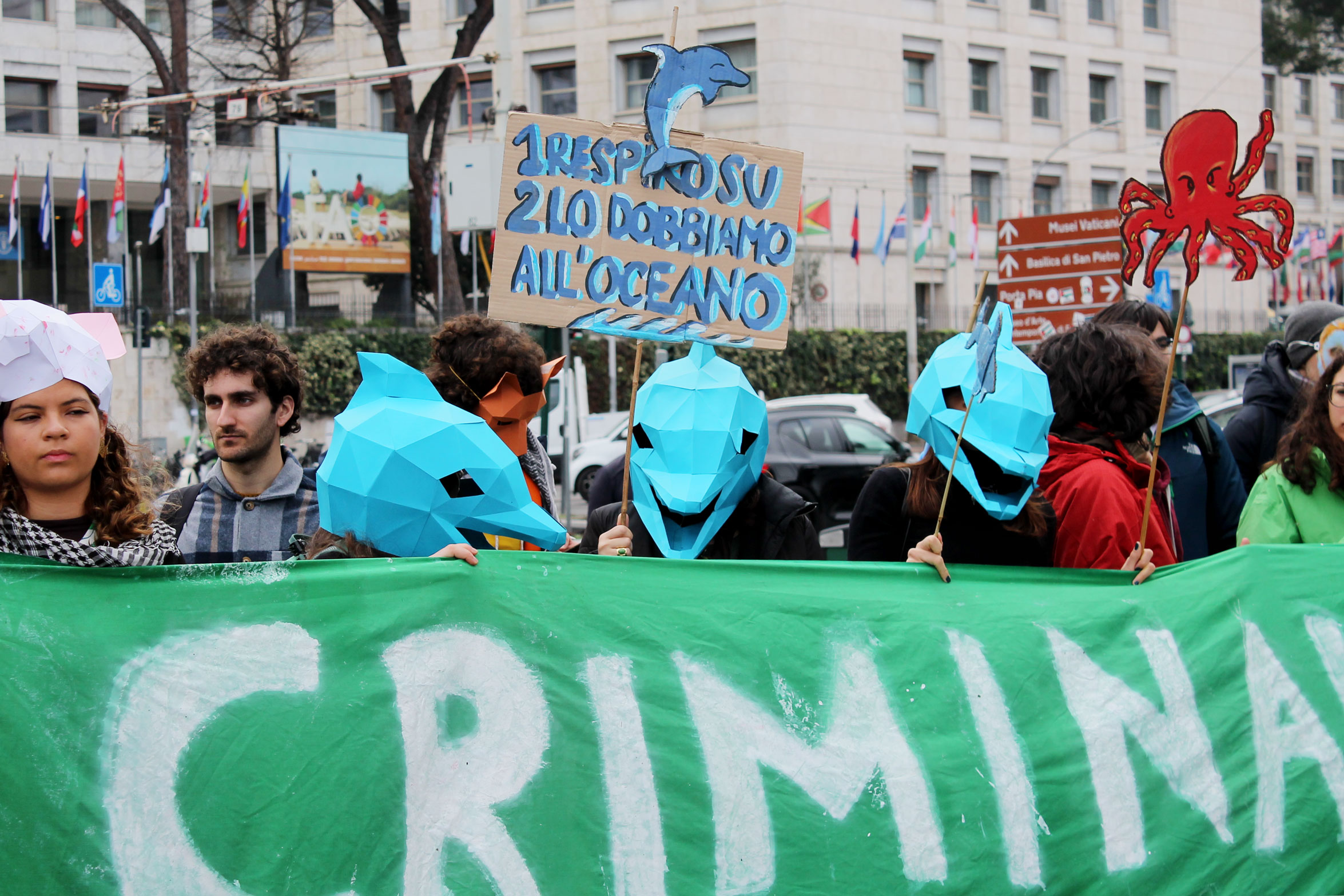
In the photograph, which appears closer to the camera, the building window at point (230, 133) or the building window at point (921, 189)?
the building window at point (230, 133)

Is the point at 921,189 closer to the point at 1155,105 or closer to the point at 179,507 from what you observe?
the point at 1155,105

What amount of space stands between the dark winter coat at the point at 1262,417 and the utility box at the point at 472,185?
829 cm

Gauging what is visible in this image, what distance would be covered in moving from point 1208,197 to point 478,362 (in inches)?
80.8

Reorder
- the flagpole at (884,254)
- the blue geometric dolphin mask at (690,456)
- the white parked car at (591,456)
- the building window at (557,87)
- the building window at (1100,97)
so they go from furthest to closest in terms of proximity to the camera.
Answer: the building window at (1100,97) → the building window at (557,87) → the flagpole at (884,254) → the white parked car at (591,456) → the blue geometric dolphin mask at (690,456)

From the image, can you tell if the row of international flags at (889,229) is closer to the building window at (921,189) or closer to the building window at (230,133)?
the building window at (921,189)

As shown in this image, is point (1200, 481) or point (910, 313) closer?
point (1200, 481)

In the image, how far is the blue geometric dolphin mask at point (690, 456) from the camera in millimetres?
3574

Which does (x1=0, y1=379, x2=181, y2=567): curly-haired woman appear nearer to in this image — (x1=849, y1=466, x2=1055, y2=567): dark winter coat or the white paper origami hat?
the white paper origami hat

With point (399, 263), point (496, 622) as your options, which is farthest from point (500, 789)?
point (399, 263)

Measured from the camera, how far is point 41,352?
2.92m

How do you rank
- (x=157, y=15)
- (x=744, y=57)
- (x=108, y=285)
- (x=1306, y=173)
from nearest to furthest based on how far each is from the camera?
(x=108, y=285)
(x=744, y=57)
(x=157, y=15)
(x=1306, y=173)

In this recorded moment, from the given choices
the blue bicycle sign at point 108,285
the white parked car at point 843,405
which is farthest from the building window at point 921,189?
the blue bicycle sign at point 108,285

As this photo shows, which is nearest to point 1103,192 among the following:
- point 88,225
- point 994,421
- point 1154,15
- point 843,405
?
point 1154,15

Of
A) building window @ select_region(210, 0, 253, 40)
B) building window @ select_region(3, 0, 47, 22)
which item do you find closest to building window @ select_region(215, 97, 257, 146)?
building window @ select_region(210, 0, 253, 40)
